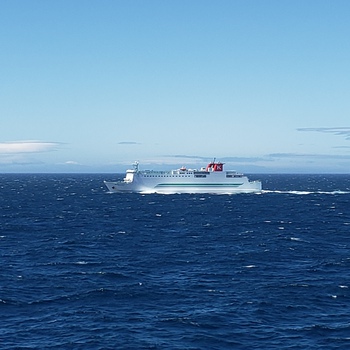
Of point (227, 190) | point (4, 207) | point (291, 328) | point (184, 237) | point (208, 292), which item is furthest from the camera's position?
point (227, 190)

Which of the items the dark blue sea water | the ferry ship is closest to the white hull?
the ferry ship

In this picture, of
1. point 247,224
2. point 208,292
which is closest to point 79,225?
point 247,224

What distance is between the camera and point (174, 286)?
4144 centimetres

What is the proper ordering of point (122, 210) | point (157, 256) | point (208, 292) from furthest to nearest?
point (122, 210) < point (157, 256) < point (208, 292)

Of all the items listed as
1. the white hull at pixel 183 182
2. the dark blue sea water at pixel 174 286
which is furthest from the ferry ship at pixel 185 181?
the dark blue sea water at pixel 174 286

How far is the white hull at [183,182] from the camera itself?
525ft

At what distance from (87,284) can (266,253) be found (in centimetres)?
2410

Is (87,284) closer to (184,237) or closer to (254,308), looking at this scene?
(254,308)

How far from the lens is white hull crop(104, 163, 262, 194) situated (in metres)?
160

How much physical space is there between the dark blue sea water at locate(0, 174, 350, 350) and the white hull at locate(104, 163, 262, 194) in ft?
256

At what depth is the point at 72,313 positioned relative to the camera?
1351 inches

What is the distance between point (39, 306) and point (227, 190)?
133m

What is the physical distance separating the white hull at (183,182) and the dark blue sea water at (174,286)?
7789cm

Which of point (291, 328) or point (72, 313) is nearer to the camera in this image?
point (291, 328)
